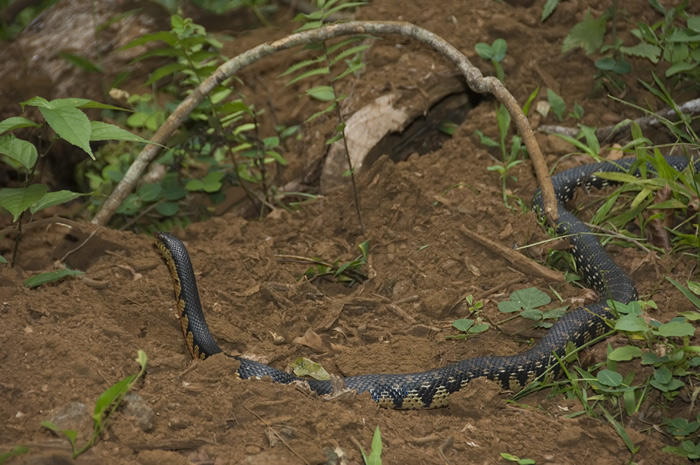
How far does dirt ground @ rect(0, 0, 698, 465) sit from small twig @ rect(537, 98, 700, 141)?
18cm

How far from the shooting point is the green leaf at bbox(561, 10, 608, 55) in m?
6.69

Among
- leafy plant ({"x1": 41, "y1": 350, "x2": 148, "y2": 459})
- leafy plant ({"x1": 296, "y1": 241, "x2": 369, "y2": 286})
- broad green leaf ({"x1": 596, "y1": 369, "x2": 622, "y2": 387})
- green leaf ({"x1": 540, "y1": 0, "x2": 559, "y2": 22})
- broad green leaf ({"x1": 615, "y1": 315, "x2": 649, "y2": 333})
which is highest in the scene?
green leaf ({"x1": 540, "y1": 0, "x2": 559, "y2": 22})

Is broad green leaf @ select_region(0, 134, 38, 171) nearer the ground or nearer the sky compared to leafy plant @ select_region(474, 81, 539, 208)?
nearer the sky

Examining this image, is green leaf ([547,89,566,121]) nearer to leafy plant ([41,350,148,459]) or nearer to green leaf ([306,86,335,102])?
green leaf ([306,86,335,102])

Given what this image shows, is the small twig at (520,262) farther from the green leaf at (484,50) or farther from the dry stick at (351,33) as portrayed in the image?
the green leaf at (484,50)

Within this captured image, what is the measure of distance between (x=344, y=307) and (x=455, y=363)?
99 centimetres

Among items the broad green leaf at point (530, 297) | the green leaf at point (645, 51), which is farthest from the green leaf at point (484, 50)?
the broad green leaf at point (530, 297)

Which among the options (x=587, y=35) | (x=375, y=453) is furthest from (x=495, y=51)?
(x=375, y=453)

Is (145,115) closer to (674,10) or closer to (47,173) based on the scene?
(47,173)

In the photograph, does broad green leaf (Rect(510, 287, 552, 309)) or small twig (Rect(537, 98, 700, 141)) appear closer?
broad green leaf (Rect(510, 287, 552, 309))

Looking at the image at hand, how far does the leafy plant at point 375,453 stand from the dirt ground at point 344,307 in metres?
0.10

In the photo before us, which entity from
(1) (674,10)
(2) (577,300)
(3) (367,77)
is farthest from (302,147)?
(1) (674,10)

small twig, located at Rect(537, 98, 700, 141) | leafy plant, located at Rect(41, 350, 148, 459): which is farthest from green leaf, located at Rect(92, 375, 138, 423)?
small twig, located at Rect(537, 98, 700, 141)

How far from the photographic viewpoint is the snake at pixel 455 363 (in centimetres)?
432
